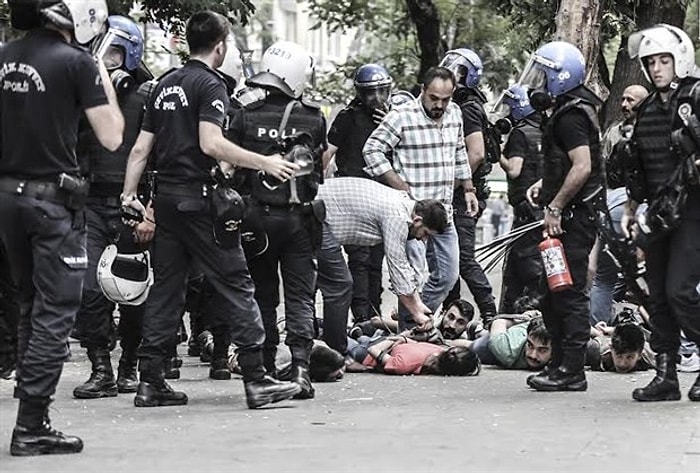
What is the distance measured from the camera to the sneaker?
37.7 feet

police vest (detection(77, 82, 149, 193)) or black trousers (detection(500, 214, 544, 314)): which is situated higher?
police vest (detection(77, 82, 149, 193))

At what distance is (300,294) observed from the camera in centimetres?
985

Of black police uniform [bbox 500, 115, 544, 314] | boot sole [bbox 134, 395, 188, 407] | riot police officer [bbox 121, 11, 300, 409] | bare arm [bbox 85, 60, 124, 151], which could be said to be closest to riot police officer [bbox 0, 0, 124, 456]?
bare arm [bbox 85, 60, 124, 151]

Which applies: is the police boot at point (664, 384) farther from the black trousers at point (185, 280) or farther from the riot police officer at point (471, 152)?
the riot police officer at point (471, 152)

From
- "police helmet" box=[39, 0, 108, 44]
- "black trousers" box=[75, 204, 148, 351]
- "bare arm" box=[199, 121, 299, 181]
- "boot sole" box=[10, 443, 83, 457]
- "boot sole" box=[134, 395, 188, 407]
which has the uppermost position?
"police helmet" box=[39, 0, 108, 44]

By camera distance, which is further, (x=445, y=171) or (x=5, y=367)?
(x=445, y=171)

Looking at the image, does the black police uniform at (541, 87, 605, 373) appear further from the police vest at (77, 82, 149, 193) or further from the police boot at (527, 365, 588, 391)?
the police vest at (77, 82, 149, 193)

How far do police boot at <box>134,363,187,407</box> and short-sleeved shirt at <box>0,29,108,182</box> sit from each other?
1.99m

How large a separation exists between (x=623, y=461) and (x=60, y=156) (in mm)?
2812

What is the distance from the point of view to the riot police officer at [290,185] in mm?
9648

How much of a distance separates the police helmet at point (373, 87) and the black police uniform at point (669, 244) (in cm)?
440

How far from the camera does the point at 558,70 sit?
1012 centimetres

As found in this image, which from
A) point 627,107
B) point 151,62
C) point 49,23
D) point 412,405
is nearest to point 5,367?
point 412,405

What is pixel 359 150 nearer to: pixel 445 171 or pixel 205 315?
pixel 445 171
